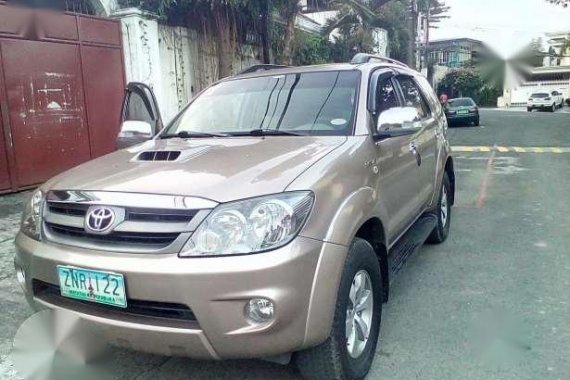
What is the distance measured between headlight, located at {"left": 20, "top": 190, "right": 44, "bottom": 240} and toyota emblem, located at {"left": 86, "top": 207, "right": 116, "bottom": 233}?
397mm

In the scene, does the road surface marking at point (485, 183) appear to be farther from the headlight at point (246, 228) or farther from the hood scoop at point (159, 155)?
the headlight at point (246, 228)

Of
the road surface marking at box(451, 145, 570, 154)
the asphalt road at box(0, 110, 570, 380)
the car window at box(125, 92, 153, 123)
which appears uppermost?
the car window at box(125, 92, 153, 123)

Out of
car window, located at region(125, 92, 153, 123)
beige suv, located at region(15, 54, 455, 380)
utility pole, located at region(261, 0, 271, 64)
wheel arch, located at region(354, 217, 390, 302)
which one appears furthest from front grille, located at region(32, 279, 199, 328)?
utility pole, located at region(261, 0, 271, 64)

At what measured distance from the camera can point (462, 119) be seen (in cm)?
2228

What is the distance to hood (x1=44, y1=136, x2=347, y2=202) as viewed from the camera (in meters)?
2.27

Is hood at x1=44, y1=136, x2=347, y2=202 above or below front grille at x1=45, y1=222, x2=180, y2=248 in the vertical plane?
above

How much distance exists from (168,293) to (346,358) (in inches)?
36.6

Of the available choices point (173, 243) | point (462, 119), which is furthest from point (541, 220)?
point (462, 119)

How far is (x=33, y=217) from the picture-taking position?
8.66ft

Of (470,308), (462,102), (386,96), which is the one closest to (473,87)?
(386,96)

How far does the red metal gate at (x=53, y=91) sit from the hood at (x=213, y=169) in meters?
4.57

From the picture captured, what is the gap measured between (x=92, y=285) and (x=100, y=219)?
29 centimetres

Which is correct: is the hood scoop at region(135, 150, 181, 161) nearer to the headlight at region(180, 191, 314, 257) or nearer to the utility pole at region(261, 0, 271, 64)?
the headlight at region(180, 191, 314, 257)

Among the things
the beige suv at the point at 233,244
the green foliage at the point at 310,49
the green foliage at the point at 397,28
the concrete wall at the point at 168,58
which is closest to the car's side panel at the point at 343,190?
the beige suv at the point at 233,244
